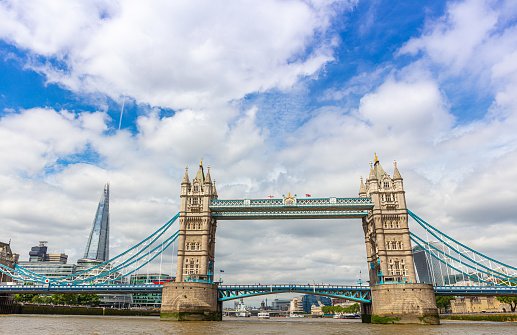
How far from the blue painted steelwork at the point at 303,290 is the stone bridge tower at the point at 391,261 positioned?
9.08 feet

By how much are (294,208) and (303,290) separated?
1352 centimetres

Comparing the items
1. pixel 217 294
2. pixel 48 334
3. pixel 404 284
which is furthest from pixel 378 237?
pixel 48 334

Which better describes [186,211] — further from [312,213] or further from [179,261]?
[312,213]

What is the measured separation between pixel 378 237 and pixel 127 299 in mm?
125989

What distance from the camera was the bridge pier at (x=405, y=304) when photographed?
177ft

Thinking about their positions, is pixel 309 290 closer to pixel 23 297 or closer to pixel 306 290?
pixel 306 290

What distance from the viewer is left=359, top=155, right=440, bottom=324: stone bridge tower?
54625 mm

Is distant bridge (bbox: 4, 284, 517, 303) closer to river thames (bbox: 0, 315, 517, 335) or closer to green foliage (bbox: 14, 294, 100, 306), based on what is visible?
river thames (bbox: 0, 315, 517, 335)

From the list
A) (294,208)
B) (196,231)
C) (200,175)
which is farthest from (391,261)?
(200,175)

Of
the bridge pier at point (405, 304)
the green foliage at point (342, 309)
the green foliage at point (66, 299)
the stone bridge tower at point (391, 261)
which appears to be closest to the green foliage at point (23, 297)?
the green foliage at point (66, 299)

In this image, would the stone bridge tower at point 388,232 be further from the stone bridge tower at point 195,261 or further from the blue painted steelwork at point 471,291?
the stone bridge tower at point 195,261

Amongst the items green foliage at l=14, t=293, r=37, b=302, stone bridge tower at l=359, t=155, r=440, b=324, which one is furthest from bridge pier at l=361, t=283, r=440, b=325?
green foliage at l=14, t=293, r=37, b=302

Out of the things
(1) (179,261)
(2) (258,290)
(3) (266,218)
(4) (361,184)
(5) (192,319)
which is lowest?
(5) (192,319)

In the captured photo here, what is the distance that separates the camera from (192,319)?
5544 centimetres
